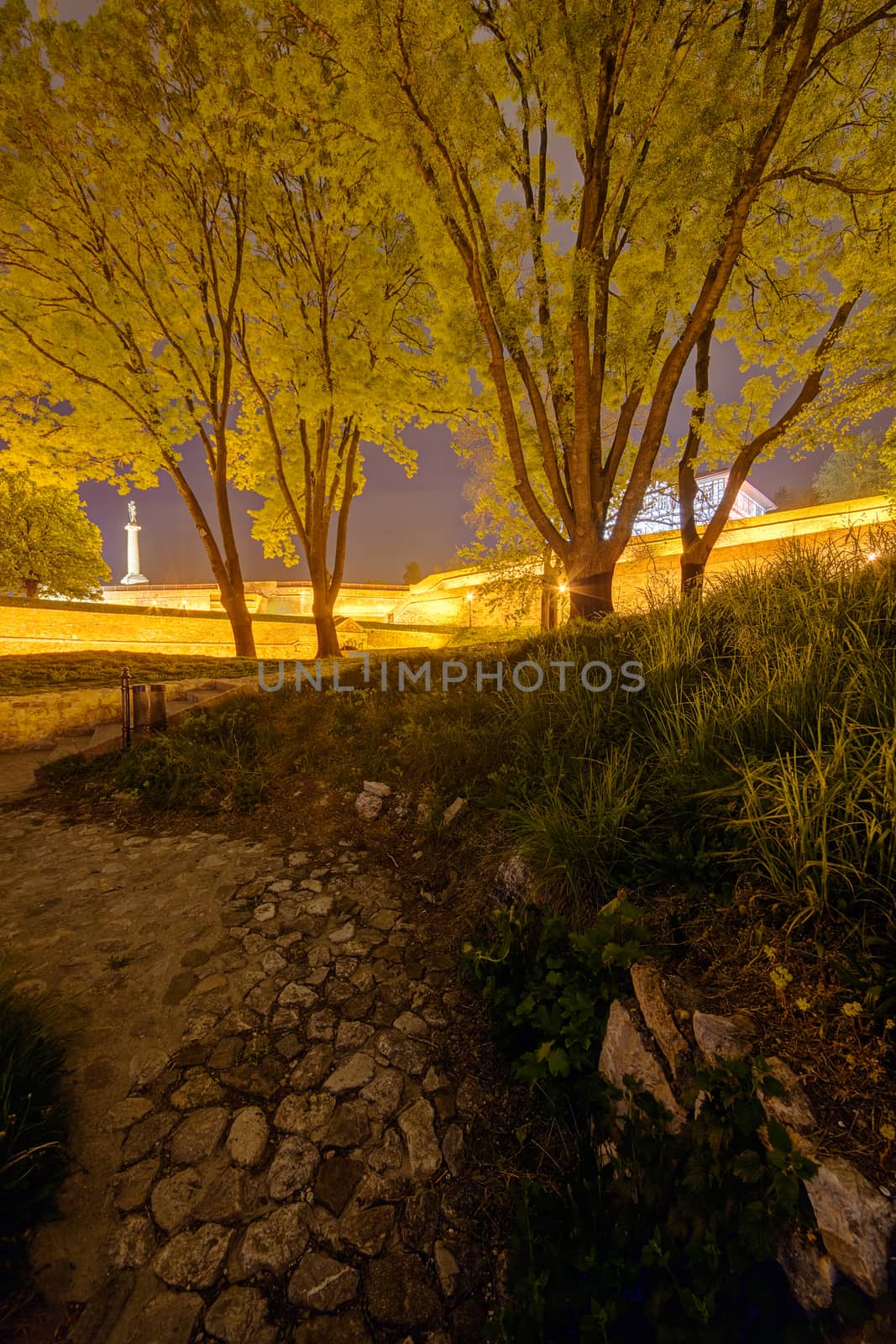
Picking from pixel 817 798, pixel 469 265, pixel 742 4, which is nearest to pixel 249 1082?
pixel 817 798

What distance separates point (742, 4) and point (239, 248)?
8.31 meters

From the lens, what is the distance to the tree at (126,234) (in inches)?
287

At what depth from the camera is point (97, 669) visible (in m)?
8.88

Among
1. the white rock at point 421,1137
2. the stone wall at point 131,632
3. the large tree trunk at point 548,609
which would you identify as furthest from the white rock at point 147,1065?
the stone wall at point 131,632

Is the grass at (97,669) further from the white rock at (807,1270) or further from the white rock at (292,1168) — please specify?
the white rock at (807,1270)

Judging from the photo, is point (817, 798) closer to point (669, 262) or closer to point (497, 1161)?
point (497, 1161)

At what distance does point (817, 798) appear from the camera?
6.42ft

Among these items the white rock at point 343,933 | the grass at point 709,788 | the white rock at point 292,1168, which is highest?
the grass at point 709,788

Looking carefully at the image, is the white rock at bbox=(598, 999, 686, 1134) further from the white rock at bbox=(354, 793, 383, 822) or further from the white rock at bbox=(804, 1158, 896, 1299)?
the white rock at bbox=(354, 793, 383, 822)

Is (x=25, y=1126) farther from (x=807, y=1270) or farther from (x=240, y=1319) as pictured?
(x=807, y=1270)

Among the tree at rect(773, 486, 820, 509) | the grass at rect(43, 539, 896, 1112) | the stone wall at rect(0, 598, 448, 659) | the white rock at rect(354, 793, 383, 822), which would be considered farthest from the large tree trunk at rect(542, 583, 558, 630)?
the tree at rect(773, 486, 820, 509)

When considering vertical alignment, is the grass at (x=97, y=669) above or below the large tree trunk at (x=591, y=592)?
below

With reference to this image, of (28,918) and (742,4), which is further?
(742,4)

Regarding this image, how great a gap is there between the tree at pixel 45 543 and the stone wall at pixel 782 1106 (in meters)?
26.6
